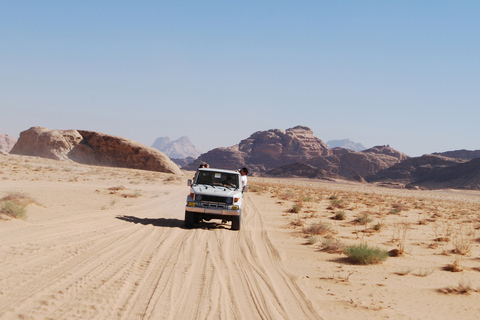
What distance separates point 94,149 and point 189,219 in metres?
51.3

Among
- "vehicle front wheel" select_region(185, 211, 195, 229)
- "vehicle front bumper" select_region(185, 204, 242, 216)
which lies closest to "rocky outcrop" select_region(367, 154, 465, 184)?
"vehicle front bumper" select_region(185, 204, 242, 216)

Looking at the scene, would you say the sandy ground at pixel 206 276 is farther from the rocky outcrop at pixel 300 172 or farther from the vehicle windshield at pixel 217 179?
the rocky outcrop at pixel 300 172

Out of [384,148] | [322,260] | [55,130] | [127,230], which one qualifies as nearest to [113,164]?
[55,130]

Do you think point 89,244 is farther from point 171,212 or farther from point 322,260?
point 171,212

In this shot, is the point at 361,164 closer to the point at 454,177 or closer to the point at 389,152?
the point at 389,152

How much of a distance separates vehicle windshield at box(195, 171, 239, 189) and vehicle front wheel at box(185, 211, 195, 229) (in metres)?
1.45

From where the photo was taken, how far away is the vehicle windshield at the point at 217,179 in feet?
44.8

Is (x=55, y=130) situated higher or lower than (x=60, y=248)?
higher

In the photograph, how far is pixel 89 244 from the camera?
899 centimetres

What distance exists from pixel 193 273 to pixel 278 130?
189 m

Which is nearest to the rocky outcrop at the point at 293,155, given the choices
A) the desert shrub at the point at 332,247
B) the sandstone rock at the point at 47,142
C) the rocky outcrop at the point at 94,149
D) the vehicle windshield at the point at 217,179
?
the rocky outcrop at the point at 94,149

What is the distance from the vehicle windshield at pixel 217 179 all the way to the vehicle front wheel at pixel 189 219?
4.77 feet

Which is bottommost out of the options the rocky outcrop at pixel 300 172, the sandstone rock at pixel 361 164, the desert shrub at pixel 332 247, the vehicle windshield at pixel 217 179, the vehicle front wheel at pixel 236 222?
the desert shrub at pixel 332 247

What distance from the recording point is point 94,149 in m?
59.6
